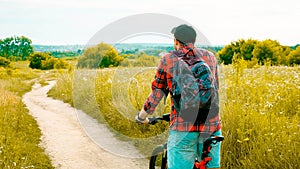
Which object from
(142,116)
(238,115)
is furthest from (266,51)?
(142,116)

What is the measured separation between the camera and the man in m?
2.80

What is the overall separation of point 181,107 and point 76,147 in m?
4.59

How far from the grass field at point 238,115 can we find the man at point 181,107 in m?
1.79

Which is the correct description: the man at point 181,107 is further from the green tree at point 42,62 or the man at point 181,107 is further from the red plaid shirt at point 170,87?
the green tree at point 42,62

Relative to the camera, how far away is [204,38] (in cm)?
408

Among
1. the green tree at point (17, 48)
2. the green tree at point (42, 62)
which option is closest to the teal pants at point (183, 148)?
the green tree at point (42, 62)

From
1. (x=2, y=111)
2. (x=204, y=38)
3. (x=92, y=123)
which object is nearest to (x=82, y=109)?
(x=92, y=123)

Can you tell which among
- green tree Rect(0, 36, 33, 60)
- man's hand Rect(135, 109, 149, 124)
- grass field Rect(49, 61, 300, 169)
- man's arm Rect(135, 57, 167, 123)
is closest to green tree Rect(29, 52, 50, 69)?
green tree Rect(0, 36, 33, 60)

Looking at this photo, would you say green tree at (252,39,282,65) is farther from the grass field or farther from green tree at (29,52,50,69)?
green tree at (29,52,50,69)

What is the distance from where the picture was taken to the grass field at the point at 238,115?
4559 mm

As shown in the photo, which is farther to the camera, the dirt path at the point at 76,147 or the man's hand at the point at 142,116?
the dirt path at the point at 76,147

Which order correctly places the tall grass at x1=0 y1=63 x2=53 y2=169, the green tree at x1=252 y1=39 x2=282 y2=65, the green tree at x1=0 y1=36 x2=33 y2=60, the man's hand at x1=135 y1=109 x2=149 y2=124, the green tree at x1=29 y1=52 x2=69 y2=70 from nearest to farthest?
the man's hand at x1=135 y1=109 x2=149 y2=124
the tall grass at x1=0 y1=63 x2=53 y2=169
the green tree at x1=252 y1=39 x2=282 y2=65
the green tree at x1=29 y1=52 x2=69 y2=70
the green tree at x1=0 y1=36 x2=33 y2=60

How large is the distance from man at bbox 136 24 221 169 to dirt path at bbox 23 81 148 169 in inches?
118

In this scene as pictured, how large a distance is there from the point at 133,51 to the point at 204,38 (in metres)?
1.33
